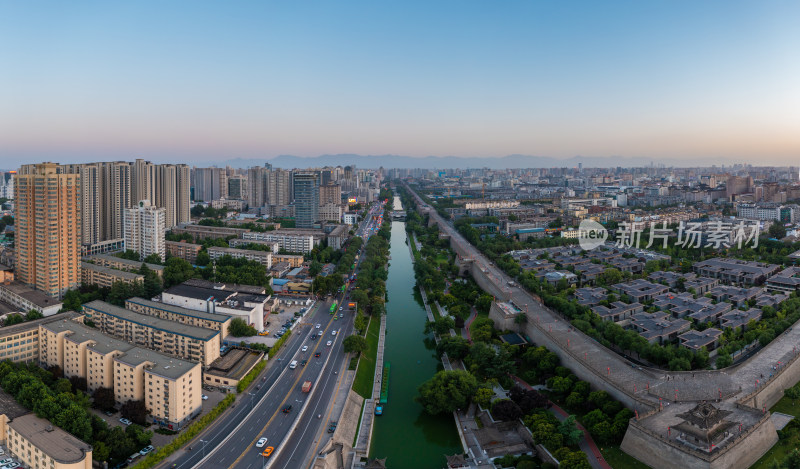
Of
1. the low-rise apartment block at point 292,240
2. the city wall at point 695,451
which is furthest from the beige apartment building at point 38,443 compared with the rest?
the low-rise apartment block at point 292,240

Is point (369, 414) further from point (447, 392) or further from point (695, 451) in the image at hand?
point (695, 451)

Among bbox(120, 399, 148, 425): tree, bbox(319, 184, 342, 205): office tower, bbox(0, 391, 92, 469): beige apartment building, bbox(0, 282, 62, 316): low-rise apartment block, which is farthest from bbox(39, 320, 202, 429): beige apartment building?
bbox(319, 184, 342, 205): office tower

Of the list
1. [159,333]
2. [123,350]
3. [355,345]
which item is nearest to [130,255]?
[159,333]

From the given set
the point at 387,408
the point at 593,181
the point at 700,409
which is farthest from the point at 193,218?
the point at 593,181

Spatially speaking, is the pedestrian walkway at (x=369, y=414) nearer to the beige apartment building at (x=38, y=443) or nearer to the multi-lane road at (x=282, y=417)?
the multi-lane road at (x=282, y=417)

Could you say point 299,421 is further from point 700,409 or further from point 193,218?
point 193,218

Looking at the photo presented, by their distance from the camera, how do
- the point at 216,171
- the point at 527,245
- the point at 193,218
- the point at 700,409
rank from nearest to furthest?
the point at 700,409
the point at 527,245
the point at 193,218
the point at 216,171
